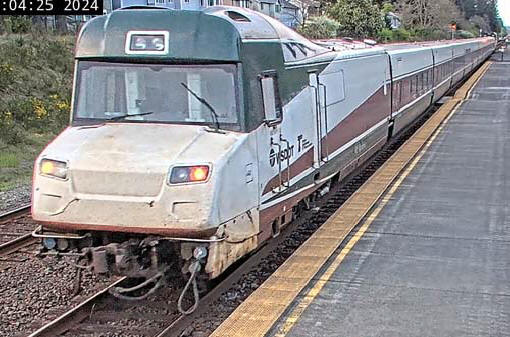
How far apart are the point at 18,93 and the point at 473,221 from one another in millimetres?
16826

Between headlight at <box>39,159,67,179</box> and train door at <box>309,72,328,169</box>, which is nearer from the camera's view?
headlight at <box>39,159,67,179</box>

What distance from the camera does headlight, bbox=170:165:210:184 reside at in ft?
23.0

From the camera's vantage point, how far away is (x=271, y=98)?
8523 mm

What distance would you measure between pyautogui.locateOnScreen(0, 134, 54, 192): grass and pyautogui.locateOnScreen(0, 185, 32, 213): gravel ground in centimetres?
25

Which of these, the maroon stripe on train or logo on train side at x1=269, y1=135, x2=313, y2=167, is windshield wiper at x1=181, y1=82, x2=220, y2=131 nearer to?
logo on train side at x1=269, y1=135, x2=313, y2=167

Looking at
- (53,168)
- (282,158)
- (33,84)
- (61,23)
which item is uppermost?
Answer: (61,23)

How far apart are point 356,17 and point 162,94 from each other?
5052 centimetres

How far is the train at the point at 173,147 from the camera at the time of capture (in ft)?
23.2

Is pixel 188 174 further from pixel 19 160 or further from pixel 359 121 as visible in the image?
pixel 19 160

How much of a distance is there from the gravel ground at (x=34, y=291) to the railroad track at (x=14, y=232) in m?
0.30

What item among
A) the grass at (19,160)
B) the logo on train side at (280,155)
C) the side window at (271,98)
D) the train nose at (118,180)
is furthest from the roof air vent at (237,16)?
the grass at (19,160)

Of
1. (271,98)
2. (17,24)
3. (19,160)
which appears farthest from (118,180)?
(17,24)

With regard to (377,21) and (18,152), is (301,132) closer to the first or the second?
(18,152)

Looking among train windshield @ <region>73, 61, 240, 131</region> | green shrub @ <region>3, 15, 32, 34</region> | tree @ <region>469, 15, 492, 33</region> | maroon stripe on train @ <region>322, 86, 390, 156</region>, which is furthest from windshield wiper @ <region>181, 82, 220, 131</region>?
tree @ <region>469, 15, 492, 33</region>
